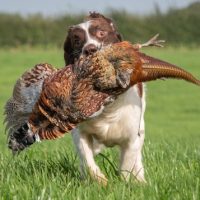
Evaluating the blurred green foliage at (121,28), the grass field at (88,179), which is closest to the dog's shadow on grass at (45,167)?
the grass field at (88,179)

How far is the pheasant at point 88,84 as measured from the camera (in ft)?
17.1

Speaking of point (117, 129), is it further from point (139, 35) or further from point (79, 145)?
point (139, 35)

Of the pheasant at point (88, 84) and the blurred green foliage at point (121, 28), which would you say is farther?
the blurred green foliage at point (121, 28)

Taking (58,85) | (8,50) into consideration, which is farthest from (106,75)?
(8,50)

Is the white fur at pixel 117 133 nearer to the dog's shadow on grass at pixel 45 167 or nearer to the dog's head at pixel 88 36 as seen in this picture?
the dog's head at pixel 88 36

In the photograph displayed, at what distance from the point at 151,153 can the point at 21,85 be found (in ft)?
6.11

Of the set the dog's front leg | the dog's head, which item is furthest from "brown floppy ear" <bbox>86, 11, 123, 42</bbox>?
the dog's front leg

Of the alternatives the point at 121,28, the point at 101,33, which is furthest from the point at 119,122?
the point at 121,28

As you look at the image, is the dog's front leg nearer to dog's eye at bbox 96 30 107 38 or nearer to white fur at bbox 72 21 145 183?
white fur at bbox 72 21 145 183

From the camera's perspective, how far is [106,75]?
5230 mm

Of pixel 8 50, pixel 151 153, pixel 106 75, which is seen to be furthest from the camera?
pixel 8 50

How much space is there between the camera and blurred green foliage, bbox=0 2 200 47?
112ft

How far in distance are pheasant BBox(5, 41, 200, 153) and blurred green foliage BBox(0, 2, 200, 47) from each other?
28.1 meters

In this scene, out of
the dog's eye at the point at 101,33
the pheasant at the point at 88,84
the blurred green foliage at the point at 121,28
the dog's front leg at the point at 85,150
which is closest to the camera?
the pheasant at the point at 88,84
